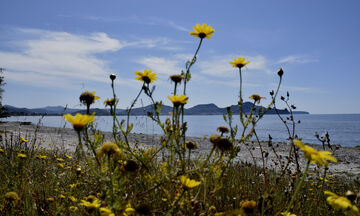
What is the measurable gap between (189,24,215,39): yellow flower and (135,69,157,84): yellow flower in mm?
580

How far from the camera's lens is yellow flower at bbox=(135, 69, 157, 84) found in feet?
6.98

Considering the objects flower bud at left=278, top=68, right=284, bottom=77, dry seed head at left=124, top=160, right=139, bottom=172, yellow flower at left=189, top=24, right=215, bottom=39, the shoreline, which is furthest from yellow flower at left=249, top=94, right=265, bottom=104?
the shoreline

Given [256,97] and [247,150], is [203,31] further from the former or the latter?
[247,150]

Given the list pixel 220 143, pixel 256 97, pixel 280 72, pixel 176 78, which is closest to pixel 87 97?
pixel 176 78

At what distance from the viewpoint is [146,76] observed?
2141mm

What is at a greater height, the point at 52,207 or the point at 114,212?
the point at 114,212

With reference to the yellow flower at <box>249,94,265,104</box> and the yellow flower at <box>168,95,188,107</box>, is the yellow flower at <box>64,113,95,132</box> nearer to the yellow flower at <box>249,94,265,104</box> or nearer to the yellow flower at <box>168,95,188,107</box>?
the yellow flower at <box>168,95,188,107</box>

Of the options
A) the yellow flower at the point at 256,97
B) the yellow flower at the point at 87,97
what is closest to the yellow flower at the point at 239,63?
the yellow flower at the point at 256,97

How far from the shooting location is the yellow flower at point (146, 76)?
2129mm

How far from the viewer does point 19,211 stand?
234cm

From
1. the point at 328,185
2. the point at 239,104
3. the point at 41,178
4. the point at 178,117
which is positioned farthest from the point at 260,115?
the point at 328,185

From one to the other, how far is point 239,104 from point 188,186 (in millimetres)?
845

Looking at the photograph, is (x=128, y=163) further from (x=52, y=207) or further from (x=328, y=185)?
(x=328, y=185)

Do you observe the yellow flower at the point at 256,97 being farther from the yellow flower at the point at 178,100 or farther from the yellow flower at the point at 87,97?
the yellow flower at the point at 87,97
